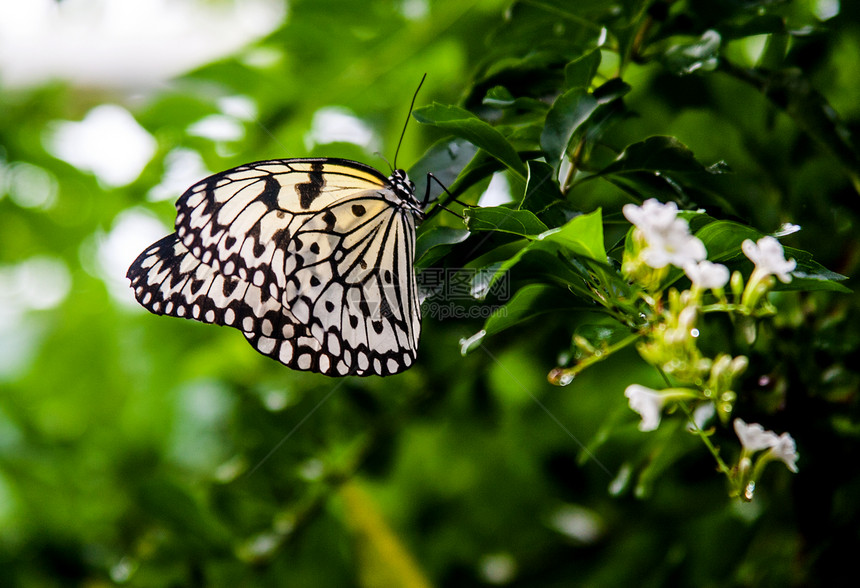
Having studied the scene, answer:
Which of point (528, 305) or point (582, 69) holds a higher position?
point (582, 69)

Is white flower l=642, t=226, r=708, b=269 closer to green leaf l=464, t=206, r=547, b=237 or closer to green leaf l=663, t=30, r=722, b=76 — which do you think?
green leaf l=464, t=206, r=547, b=237

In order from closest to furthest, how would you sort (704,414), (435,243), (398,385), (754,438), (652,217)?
(652,217) → (754,438) → (435,243) → (704,414) → (398,385)

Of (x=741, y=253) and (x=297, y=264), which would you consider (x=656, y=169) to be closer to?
(x=741, y=253)

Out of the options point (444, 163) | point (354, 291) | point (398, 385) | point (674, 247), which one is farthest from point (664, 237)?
point (398, 385)

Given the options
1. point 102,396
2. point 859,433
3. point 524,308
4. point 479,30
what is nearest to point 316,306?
point 524,308

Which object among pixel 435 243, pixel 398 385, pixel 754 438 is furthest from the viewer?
pixel 398 385
